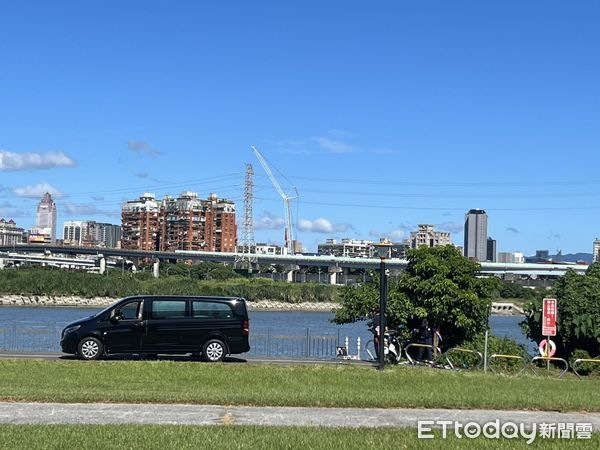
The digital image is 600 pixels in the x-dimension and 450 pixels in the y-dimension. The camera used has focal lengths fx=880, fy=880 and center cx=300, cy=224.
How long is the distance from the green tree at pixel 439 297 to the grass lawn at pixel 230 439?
16007 millimetres

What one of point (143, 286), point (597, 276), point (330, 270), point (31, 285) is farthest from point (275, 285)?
point (597, 276)

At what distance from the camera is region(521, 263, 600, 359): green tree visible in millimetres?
28094

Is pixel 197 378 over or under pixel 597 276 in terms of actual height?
under

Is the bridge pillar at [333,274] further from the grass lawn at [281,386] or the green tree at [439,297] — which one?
the grass lawn at [281,386]

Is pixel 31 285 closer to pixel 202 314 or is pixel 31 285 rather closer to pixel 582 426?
pixel 202 314

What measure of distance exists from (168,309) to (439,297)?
9.13m

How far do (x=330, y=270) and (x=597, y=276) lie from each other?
388 feet

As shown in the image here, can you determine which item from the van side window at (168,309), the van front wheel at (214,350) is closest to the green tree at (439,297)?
the van front wheel at (214,350)

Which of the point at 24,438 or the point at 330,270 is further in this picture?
the point at 330,270

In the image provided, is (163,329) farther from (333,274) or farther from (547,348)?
(333,274)

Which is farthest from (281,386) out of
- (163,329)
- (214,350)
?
(163,329)

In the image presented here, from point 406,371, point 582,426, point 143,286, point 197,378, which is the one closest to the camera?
point 582,426

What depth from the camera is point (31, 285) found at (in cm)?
12319

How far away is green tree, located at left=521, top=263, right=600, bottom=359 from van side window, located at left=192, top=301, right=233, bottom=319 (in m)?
11.4
